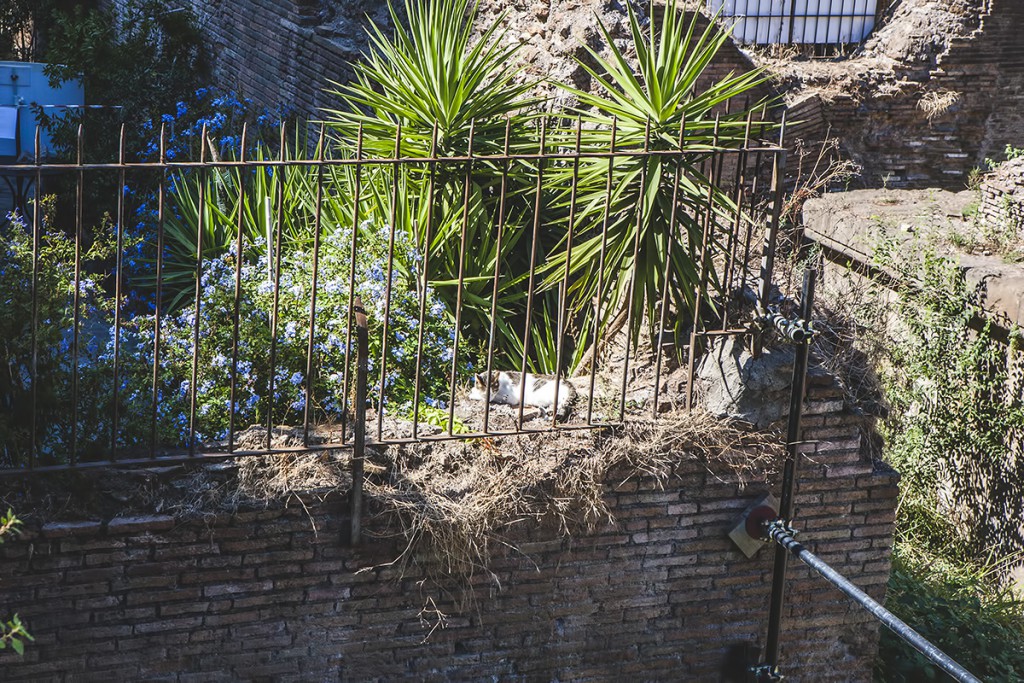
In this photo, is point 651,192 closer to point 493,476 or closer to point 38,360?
point 493,476

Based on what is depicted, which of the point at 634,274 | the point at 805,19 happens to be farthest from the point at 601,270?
the point at 805,19

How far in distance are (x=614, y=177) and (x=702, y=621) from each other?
1.94m

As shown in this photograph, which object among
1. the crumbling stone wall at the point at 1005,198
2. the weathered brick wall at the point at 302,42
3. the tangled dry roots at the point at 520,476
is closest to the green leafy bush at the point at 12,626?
the tangled dry roots at the point at 520,476

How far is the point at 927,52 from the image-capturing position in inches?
406

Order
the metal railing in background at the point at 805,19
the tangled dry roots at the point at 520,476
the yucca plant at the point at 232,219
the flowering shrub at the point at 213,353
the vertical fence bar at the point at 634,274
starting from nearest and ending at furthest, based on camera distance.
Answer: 1. the flowering shrub at the point at 213,353
2. the tangled dry roots at the point at 520,476
3. the vertical fence bar at the point at 634,274
4. the yucca plant at the point at 232,219
5. the metal railing in background at the point at 805,19

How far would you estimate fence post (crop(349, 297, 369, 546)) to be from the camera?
4137mm

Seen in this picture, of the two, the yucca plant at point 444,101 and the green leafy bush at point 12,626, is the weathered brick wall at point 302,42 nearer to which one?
the yucca plant at point 444,101

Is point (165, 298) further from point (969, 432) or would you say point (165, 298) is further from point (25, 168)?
point (969, 432)

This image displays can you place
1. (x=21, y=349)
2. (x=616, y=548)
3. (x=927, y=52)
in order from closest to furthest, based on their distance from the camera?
(x=21, y=349) < (x=616, y=548) < (x=927, y=52)

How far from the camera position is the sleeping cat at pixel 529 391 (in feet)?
15.9

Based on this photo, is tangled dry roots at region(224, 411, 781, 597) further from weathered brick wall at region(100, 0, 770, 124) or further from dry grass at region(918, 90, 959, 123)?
dry grass at region(918, 90, 959, 123)

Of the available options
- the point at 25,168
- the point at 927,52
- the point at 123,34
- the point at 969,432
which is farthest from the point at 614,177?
the point at 123,34

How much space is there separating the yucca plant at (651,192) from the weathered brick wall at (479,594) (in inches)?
29.9

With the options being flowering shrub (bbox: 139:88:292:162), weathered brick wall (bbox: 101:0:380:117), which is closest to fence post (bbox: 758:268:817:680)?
weathered brick wall (bbox: 101:0:380:117)
